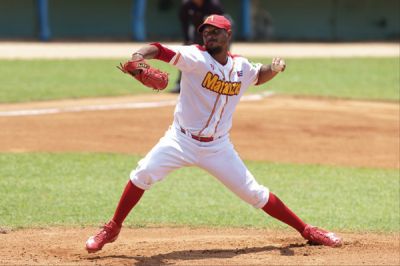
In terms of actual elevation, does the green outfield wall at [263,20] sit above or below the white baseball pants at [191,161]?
below

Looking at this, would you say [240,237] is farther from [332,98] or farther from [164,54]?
[332,98]

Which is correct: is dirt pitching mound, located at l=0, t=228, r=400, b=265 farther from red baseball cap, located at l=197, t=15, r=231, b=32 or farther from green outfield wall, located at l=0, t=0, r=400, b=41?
green outfield wall, located at l=0, t=0, r=400, b=41

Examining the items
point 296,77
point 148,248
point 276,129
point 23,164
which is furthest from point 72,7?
point 148,248

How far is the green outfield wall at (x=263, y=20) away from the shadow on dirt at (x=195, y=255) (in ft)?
66.9

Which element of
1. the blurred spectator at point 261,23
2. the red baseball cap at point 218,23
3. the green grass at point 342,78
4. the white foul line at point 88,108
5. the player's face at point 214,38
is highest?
the red baseball cap at point 218,23

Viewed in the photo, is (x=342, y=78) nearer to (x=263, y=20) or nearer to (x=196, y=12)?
(x=196, y=12)

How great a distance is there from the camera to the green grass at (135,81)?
16.4 m

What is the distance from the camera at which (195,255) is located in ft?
21.6

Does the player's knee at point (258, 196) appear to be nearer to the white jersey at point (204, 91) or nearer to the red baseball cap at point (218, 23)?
the white jersey at point (204, 91)

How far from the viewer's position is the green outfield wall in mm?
27047

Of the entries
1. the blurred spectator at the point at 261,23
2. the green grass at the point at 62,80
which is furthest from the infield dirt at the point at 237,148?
the blurred spectator at the point at 261,23

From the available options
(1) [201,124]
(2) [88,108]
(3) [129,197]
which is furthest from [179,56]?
(2) [88,108]

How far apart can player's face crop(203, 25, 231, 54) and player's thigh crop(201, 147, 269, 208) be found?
0.76 metres

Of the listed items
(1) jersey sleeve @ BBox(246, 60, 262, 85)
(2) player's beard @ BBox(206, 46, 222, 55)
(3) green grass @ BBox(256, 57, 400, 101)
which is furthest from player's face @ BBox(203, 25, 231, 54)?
(3) green grass @ BBox(256, 57, 400, 101)
